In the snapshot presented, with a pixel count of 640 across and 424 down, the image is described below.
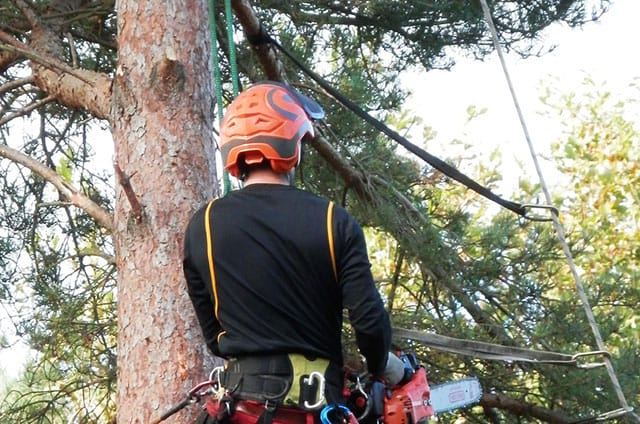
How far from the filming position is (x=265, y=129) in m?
2.41

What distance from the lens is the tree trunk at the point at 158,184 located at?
2.86 m

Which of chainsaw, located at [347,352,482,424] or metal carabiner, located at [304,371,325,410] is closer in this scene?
metal carabiner, located at [304,371,325,410]

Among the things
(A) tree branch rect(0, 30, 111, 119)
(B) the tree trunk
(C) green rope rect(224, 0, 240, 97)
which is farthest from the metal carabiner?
(A) tree branch rect(0, 30, 111, 119)

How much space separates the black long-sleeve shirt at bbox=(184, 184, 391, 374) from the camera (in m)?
2.25

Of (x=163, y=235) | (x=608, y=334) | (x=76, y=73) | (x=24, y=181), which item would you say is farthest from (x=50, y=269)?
(x=608, y=334)

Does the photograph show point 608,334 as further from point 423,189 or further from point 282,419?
point 282,419

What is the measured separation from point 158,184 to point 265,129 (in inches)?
30.1

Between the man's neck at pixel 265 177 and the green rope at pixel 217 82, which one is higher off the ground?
the green rope at pixel 217 82

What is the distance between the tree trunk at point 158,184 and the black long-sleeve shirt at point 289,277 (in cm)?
55

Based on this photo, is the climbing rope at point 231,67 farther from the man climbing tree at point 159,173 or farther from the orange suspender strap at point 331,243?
the orange suspender strap at point 331,243

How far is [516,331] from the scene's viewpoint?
495cm

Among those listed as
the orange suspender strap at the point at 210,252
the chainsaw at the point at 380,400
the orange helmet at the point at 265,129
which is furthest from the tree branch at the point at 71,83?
the chainsaw at the point at 380,400

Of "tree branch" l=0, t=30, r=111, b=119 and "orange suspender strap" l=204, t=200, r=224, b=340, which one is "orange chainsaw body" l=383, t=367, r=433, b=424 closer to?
"orange suspender strap" l=204, t=200, r=224, b=340

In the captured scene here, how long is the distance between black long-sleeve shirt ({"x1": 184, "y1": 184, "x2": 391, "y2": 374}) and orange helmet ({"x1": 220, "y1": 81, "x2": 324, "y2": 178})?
92 mm
